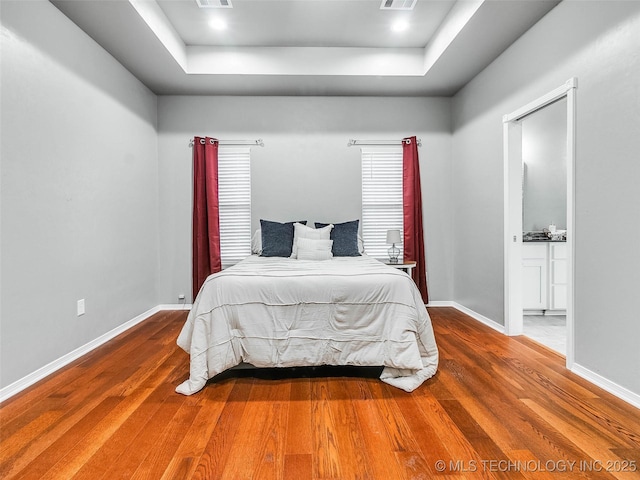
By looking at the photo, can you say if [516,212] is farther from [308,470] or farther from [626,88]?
[308,470]

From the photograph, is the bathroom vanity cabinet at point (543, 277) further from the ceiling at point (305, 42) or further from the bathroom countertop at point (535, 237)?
the ceiling at point (305, 42)

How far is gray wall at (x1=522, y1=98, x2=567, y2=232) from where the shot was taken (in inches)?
168

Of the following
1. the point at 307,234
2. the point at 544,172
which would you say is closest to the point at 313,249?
the point at 307,234

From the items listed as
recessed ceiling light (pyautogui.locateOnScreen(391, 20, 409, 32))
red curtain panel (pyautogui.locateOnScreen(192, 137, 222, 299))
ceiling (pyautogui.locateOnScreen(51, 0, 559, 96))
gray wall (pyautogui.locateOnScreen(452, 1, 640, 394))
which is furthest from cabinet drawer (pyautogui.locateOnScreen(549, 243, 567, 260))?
red curtain panel (pyautogui.locateOnScreen(192, 137, 222, 299))

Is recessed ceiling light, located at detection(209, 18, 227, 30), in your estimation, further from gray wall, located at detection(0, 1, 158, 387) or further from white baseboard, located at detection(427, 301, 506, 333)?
white baseboard, located at detection(427, 301, 506, 333)

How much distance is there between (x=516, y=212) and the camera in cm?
330

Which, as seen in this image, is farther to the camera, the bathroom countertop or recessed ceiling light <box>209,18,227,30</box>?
the bathroom countertop

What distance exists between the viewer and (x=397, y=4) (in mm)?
3033

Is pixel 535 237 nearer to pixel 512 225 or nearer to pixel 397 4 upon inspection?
pixel 512 225

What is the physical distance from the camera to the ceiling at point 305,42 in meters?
2.86

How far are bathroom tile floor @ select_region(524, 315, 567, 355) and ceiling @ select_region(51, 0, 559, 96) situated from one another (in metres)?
2.83

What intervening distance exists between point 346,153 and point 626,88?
2887mm

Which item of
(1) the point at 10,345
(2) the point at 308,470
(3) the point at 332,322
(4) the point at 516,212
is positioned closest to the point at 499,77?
(4) the point at 516,212

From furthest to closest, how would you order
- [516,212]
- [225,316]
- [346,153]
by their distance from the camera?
[346,153], [516,212], [225,316]
